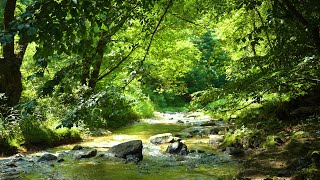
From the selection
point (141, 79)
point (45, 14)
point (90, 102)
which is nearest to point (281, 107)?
point (141, 79)

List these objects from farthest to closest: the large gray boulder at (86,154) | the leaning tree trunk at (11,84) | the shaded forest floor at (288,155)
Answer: the leaning tree trunk at (11,84) → the large gray boulder at (86,154) → the shaded forest floor at (288,155)

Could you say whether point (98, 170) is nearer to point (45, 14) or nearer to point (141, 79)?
point (141, 79)

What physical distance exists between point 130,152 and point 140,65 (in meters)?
6.04

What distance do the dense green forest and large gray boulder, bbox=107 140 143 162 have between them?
1.16 meters

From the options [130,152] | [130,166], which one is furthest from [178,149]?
[130,166]

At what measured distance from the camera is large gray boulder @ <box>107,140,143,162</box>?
9302 millimetres

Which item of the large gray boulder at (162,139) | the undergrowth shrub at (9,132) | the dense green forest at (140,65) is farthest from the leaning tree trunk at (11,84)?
the large gray boulder at (162,139)

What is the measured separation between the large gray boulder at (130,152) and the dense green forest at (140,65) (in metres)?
1.16

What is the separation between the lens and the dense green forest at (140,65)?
237 centimetres

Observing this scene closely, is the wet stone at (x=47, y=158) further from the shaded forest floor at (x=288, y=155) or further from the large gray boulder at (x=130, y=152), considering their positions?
the shaded forest floor at (x=288, y=155)

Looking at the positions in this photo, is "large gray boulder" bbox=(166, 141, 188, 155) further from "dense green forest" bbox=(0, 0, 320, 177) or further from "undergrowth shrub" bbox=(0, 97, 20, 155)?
"undergrowth shrub" bbox=(0, 97, 20, 155)

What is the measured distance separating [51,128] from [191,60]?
928 cm

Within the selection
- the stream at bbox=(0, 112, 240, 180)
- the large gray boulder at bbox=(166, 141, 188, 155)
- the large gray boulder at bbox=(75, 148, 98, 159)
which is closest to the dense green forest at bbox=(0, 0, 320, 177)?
the stream at bbox=(0, 112, 240, 180)

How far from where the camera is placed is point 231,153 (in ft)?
30.8
